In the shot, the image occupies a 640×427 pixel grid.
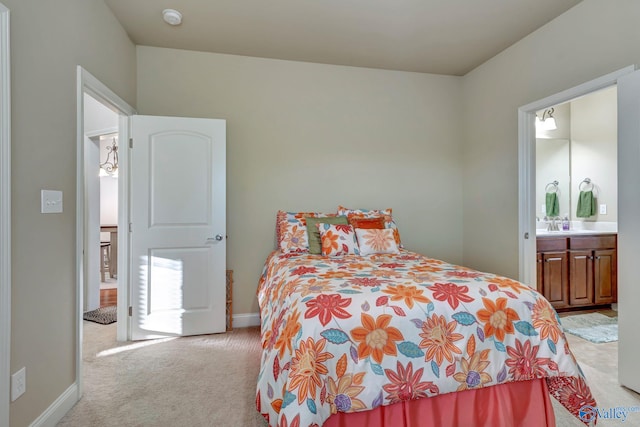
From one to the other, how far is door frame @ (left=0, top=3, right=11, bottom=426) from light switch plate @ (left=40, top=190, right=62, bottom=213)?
0.26m

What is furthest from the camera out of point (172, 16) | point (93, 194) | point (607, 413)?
point (93, 194)

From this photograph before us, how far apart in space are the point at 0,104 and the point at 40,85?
349 millimetres

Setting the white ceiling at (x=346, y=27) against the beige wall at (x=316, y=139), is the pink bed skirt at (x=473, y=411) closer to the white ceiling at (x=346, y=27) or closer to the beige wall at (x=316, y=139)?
the beige wall at (x=316, y=139)

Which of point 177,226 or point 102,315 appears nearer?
point 177,226

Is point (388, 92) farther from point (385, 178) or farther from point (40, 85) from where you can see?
point (40, 85)

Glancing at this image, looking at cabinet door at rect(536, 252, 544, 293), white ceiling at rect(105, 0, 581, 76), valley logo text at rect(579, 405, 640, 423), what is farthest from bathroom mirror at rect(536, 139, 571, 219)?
valley logo text at rect(579, 405, 640, 423)

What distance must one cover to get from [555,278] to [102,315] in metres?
4.82

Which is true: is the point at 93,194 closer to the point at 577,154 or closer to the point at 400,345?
the point at 400,345

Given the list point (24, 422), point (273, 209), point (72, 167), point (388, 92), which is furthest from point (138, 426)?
point (388, 92)

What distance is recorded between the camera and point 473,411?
154 cm

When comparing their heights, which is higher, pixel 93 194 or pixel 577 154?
pixel 577 154

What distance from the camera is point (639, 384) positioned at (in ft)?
6.63

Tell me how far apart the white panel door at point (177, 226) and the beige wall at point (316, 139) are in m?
0.27

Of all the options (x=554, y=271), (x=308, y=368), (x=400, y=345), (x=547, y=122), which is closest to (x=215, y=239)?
(x=308, y=368)
